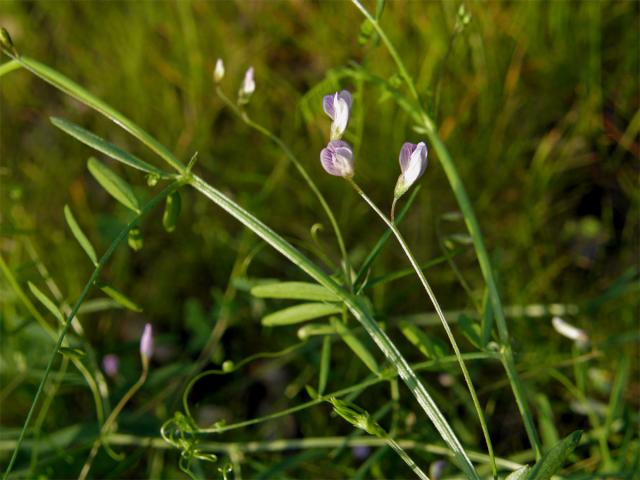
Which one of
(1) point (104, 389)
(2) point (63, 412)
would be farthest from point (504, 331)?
(2) point (63, 412)

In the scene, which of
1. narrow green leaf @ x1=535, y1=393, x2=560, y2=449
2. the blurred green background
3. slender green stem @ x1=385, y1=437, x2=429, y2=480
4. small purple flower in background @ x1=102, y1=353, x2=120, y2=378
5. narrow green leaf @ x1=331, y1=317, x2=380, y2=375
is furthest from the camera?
the blurred green background

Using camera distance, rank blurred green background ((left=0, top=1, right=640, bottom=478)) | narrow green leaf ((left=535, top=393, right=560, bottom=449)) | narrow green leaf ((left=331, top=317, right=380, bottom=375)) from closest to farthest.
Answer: narrow green leaf ((left=331, top=317, right=380, bottom=375))
narrow green leaf ((left=535, top=393, right=560, bottom=449))
blurred green background ((left=0, top=1, right=640, bottom=478))

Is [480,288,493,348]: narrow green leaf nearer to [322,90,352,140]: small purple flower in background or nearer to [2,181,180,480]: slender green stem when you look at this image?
[322,90,352,140]: small purple flower in background

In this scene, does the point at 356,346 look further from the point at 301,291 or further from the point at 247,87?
the point at 247,87

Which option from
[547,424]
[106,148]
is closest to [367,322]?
[106,148]

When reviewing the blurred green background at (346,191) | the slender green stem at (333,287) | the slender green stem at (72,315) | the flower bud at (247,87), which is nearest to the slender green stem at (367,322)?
the slender green stem at (333,287)

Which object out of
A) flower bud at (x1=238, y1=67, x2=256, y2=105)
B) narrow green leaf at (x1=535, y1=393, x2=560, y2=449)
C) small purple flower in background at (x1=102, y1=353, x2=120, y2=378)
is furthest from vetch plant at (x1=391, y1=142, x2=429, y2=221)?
small purple flower in background at (x1=102, y1=353, x2=120, y2=378)

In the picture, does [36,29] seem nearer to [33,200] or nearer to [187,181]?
[33,200]

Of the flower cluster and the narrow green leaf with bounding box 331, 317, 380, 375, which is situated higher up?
the flower cluster
